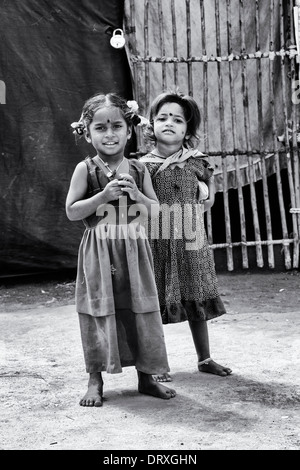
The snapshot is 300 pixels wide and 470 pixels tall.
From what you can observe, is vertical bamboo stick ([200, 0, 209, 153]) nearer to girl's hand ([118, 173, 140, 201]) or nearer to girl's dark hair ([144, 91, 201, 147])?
girl's dark hair ([144, 91, 201, 147])

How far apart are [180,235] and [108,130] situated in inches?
26.1

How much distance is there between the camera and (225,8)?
584 centimetres

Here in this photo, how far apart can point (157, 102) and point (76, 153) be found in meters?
2.49

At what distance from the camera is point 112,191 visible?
2766mm

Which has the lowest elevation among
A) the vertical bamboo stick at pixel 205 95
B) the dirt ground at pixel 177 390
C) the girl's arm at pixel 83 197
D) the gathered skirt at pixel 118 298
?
the dirt ground at pixel 177 390

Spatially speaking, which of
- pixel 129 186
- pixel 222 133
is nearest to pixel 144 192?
pixel 129 186

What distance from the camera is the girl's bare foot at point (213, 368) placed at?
127 inches

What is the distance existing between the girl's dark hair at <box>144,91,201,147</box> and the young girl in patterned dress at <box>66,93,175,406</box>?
402 mm

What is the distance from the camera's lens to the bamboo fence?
18.8 feet

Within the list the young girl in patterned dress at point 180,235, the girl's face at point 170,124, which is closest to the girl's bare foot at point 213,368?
the young girl in patterned dress at point 180,235

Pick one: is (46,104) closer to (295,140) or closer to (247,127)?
(247,127)

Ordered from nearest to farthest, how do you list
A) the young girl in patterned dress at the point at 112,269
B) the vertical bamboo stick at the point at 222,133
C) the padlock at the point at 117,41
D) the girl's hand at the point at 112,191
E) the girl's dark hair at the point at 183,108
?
the girl's hand at the point at 112,191 → the young girl in patterned dress at the point at 112,269 → the girl's dark hair at the point at 183,108 → the padlock at the point at 117,41 → the vertical bamboo stick at the point at 222,133

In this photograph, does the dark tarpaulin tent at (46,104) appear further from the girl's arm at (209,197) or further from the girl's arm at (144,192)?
the girl's arm at (144,192)
